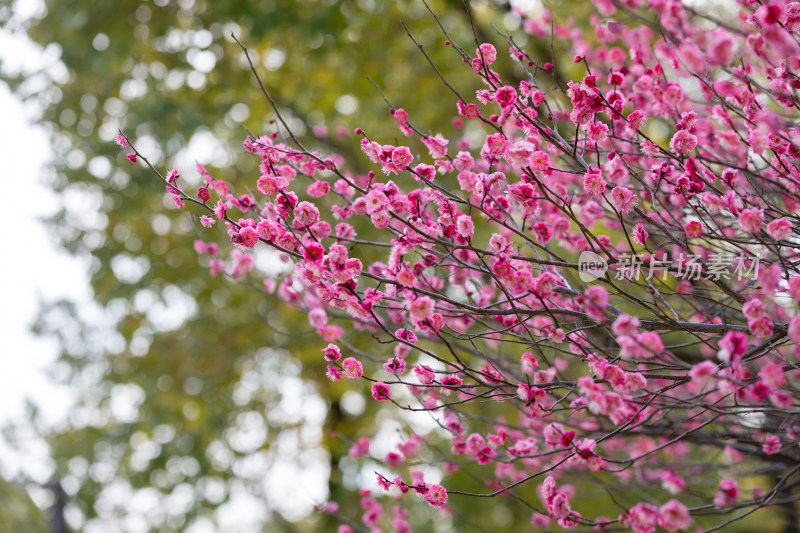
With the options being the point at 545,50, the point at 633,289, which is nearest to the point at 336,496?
the point at 633,289

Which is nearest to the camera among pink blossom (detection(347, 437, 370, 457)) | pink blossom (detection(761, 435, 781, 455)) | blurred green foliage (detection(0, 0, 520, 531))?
pink blossom (detection(761, 435, 781, 455))

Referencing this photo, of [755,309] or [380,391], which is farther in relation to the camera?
[380,391]

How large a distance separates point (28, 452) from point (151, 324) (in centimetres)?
387

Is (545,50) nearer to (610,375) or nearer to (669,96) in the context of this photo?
(669,96)

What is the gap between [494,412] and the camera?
15.5 ft

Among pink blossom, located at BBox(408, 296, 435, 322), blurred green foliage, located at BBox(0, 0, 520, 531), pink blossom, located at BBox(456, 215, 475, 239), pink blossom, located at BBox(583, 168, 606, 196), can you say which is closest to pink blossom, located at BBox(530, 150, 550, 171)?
pink blossom, located at BBox(583, 168, 606, 196)

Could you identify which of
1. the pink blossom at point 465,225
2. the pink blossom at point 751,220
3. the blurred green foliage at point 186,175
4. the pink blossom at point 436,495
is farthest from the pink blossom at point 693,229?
the blurred green foliage at point 186,175

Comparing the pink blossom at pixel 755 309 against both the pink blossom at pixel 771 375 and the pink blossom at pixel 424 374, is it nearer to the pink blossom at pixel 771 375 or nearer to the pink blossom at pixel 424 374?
the pink blossom at pixel 771 375

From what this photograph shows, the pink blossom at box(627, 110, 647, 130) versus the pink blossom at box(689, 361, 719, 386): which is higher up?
the pink blossom at box(627, 110, 647, 130)

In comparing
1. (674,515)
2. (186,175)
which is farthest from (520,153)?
(186,175)

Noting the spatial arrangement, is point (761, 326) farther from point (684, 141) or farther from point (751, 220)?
point (684, 141)

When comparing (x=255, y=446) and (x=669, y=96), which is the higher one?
(x=669, y=96)

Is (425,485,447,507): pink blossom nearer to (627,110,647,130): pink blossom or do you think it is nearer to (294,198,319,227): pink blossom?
(294,198,319,227): pink blossom

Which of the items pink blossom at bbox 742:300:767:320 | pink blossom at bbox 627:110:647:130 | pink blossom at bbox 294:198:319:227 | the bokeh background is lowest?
the bokeh background
